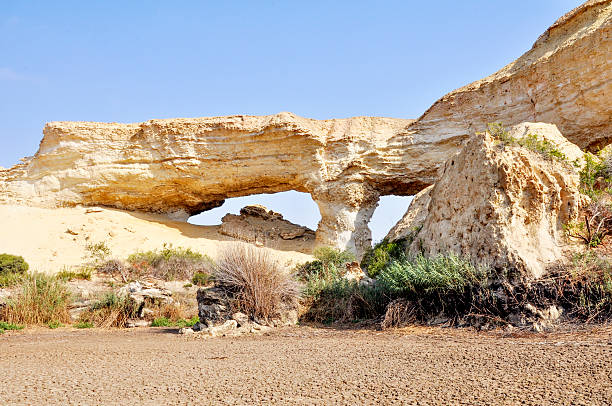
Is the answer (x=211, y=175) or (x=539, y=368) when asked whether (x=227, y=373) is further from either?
(x=211, y=175)

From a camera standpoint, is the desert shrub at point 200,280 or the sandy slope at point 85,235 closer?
the desert shrub at point 200,280

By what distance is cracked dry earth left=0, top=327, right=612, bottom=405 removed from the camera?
3215mm

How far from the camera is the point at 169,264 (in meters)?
16.5

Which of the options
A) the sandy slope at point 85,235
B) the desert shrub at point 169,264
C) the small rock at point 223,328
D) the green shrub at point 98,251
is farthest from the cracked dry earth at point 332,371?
the sandy slope at point 85,235

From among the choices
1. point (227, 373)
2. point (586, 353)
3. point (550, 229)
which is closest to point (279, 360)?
point (227, 373)

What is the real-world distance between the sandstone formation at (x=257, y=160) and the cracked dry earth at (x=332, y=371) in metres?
15.0

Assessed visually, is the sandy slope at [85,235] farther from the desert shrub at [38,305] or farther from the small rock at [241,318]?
the small rock at [241,318]

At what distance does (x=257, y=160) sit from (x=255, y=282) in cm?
1422

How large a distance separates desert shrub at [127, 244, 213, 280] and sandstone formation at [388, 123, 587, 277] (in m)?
9.55

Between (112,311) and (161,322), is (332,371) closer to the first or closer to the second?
(161,322)

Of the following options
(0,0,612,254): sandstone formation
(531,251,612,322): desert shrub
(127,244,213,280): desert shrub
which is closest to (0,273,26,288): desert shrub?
(127,244,213,280): desert shrub

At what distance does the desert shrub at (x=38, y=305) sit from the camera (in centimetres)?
913

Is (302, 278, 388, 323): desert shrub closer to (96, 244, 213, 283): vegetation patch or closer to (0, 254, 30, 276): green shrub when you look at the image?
(96, 244, 213, 283): vegetation patch

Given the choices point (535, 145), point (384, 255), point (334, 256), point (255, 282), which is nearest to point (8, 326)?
point (255, 282)
